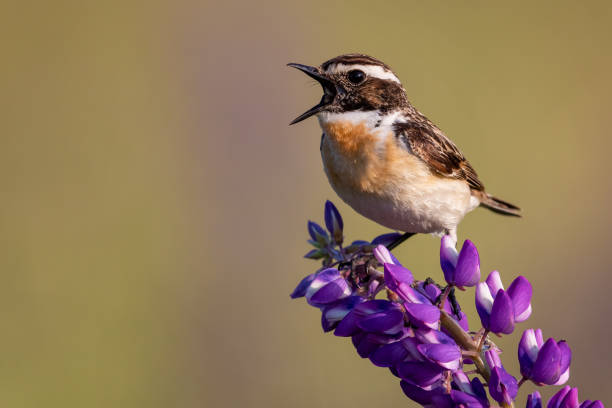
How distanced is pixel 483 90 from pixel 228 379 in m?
7.13

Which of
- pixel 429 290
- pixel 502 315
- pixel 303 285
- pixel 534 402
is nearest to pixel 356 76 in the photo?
pixel 303 285

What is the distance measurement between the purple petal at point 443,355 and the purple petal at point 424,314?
2.9 inches

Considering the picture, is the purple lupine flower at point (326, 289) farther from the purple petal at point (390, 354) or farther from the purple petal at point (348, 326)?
the purple petal at point (390, 354)

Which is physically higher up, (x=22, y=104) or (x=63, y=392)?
(x=22, y=104)

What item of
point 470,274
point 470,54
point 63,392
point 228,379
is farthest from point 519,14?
point 470,274

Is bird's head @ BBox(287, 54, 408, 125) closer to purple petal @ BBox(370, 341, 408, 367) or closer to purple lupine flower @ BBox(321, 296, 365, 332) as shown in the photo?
purple lupine flower @ BBox(321, 296, 365, 332)

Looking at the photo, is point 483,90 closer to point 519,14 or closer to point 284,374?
A: point 519,14

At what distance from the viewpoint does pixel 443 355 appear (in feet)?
7.41

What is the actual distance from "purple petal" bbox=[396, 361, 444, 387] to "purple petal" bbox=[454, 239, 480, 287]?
0.31 m

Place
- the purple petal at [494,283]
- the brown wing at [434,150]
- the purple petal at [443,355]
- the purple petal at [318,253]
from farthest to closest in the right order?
the brown wing at [434,150]
the purple petal at [318,253]
the purple petal at [494,283]
the purple petal at [443,355]

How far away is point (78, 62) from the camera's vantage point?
11.8 metres

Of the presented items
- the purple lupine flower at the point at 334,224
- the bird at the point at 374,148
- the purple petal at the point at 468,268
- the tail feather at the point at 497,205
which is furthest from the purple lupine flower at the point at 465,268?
the tail feather at the point at 497,205

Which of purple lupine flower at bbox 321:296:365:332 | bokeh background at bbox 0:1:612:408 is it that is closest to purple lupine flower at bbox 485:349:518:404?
purple lupine flower at bbox 321:296:365:332

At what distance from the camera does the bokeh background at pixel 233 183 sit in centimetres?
751
